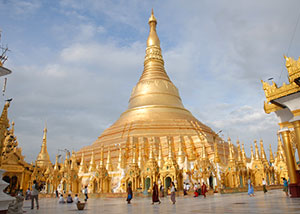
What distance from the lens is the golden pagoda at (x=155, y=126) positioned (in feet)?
96.3

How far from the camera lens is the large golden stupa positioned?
29969mm

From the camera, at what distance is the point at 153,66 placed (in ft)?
138

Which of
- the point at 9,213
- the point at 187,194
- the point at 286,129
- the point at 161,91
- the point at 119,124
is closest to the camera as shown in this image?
the point at 9,213

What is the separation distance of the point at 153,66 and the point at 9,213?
37.0 m

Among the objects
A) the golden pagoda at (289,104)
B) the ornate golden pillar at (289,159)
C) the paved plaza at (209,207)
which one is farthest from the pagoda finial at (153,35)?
the paved plaza at (209,207)

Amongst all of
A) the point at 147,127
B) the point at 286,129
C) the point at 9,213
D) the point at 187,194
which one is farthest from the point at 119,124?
the point at 9,213

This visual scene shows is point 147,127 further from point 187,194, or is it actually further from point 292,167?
point 292,167

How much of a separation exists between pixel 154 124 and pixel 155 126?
0.38 metres

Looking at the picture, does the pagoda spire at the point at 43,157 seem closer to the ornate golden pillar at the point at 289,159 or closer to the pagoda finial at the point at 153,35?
the pagoda finial at the point at 153,35

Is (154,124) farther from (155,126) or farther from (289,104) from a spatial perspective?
(289,104)

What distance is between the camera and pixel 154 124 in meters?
33.2

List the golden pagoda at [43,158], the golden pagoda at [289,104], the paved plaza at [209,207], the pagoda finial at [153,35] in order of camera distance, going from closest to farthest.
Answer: the paved plaza at [209,207], the golden pagoda at [289,104], the golden pagoda at [43,158], the pagoda finial at [153,35]

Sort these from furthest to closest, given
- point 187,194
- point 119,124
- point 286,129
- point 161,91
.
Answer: point 161,91, point 119,124, point 187,194, point 286,129

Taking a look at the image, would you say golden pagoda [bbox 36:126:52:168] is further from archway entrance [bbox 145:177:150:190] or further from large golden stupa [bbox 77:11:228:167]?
archway entrance [bbox 145:177:150:190]
